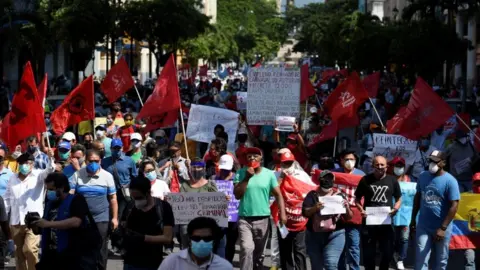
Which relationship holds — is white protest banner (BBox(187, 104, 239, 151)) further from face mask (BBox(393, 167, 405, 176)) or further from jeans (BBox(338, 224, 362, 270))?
jeans (BBox(338, 224, 362, 270))

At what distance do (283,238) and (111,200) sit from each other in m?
1.76

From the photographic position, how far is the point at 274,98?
1855cm

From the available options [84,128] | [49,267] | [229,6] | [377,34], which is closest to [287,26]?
[229,6]

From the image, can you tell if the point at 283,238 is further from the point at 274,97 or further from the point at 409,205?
A: the point at 274,97

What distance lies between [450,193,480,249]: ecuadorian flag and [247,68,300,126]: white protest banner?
6.00 metres

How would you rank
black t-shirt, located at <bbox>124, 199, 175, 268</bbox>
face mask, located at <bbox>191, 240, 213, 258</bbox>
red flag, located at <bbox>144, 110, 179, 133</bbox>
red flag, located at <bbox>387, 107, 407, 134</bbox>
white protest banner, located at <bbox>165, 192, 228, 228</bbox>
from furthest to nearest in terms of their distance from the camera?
red flag, located at <bbox>144, 110, 179, 133</bbox>, red flag, located at <bbox>387, 107, 407, 134</bbox>, white protest banner, located at <bbox>165, 192, 228, 228</bbox>, black t-shirt, located at <bbox>124, 199, 175, 268</bbox>, face mask, located at <bbox>191, 240, 213, 258</bbox>

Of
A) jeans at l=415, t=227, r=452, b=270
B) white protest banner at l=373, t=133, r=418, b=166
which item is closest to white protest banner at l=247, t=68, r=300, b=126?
white protest banner at l=373, t=133, r=418, b=166

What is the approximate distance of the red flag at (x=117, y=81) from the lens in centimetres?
2089

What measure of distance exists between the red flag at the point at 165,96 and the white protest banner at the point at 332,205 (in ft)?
16.6

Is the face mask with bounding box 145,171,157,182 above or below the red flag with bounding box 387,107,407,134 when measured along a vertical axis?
below

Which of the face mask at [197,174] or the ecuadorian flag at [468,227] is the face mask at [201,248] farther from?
the ecuadorian flag at [468,227]

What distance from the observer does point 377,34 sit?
51344mm

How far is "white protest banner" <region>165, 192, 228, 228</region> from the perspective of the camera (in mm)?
11086

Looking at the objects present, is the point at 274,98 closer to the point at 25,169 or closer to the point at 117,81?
the point at 117,81
